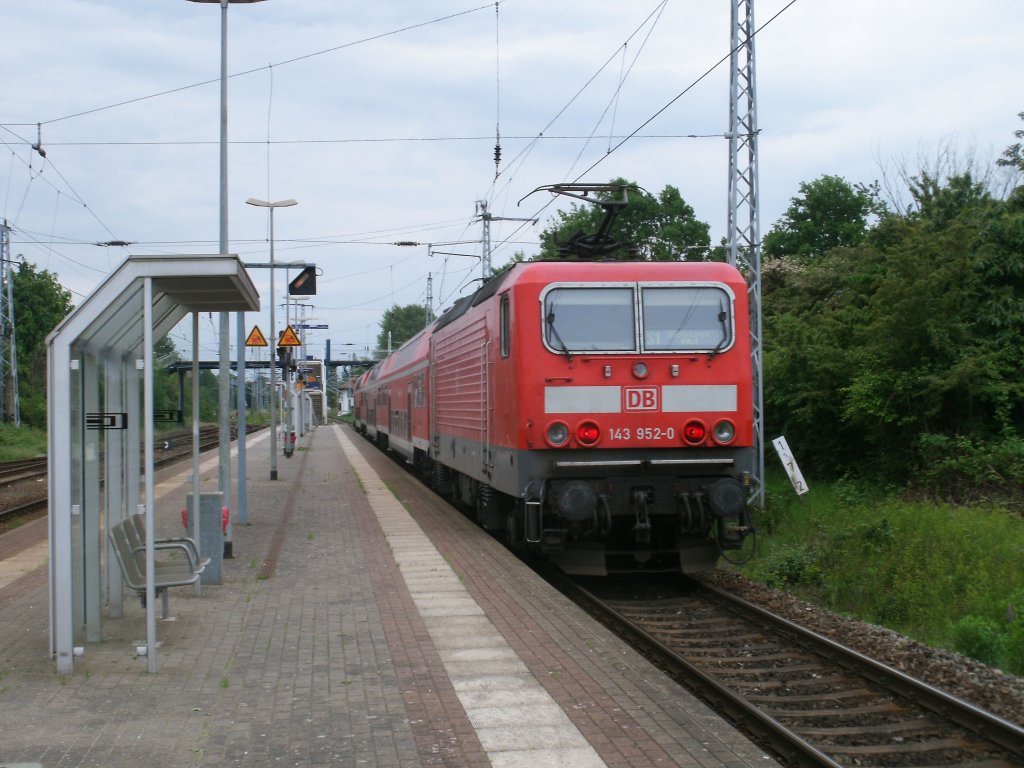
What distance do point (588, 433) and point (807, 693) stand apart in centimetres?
358

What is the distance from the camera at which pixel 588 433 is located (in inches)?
396

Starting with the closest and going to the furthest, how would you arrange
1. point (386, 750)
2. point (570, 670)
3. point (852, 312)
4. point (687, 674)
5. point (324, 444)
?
point (386, 750)
point (570, 670)
point (687, 674)
point (852, 312)
point (324, 444)

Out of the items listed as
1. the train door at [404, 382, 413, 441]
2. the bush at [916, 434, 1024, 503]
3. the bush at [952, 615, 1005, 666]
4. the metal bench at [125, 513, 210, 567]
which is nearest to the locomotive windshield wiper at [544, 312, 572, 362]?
the metal bench at [125, 513, 210, 567]

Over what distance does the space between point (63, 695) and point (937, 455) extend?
12508 millimetres

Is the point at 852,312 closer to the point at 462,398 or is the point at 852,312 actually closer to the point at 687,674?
the point at 462,398

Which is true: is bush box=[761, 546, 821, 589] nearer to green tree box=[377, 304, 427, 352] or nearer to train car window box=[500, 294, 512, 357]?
train car window box=[500, 294, 512, 357]

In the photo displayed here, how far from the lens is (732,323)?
1052 centimetres

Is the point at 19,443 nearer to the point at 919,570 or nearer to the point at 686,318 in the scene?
the point at 686,318

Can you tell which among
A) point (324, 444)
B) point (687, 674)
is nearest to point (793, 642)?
point (687, 674)

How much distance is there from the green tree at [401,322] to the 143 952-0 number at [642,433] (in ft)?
395

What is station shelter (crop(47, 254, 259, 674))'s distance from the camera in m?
6.66

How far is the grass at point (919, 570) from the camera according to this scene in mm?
8664

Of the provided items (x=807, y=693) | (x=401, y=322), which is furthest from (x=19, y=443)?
(x=401, y=322)

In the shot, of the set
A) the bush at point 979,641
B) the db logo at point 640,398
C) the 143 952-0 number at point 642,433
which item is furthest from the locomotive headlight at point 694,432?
the bush at point 979,641
